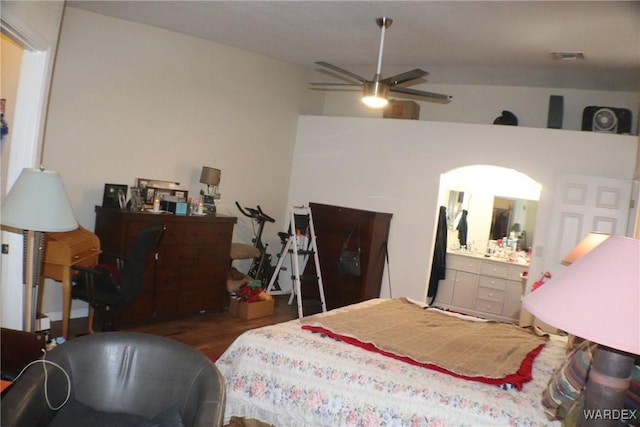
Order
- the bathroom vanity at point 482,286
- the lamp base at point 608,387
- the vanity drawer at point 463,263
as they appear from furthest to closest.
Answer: the vanity drawer at point 463,263 → the bathroom vanity at point 482,286 → the lamp base at point 608,387

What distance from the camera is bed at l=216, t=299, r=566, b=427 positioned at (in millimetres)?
2199

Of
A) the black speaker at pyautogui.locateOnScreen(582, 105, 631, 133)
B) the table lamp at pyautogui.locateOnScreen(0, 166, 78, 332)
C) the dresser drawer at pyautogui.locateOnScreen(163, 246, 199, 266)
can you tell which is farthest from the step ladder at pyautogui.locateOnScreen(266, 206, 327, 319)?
the table lamp at pyautogui.locateOnScreen(0, 166, 78, 332)

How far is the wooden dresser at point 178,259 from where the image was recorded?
4441 millimetres

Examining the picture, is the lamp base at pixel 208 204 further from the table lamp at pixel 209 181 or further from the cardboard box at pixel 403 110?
the cardboard box at pixel 403 110

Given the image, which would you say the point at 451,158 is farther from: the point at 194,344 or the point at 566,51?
the point at 194,344

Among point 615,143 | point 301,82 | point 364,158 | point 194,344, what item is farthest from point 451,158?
point 194,344

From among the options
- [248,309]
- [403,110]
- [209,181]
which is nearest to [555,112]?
[403,110]

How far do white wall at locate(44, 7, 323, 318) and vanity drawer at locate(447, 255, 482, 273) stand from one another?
2339 millimetres

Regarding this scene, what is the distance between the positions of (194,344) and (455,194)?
425 cm

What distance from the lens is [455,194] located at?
7.00 metres

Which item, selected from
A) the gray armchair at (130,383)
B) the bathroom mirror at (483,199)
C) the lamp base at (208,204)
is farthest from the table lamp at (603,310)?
the bathroom mirror at (483,199)

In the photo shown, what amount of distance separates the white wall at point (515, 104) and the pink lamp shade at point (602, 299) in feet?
15.0

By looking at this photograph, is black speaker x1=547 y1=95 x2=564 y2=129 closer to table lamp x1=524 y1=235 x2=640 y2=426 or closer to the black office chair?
Answer: the black office chair

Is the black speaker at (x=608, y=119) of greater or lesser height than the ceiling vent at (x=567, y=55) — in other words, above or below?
below
